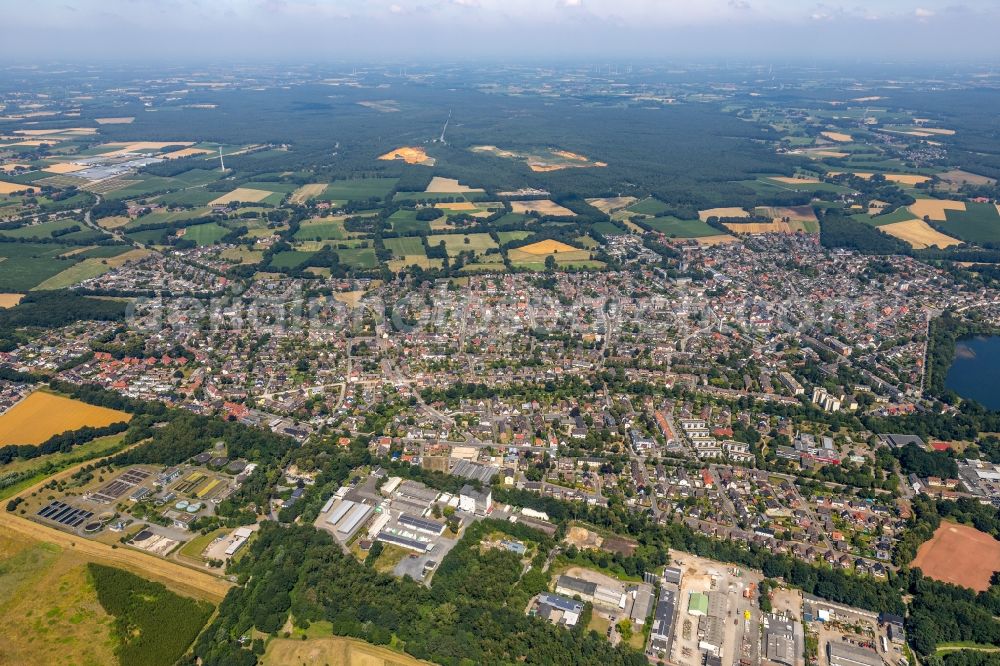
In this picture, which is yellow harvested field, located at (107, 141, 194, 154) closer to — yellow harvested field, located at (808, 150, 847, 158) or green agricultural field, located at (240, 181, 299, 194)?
green agricultural field, located at (240, 181, 299, 194)

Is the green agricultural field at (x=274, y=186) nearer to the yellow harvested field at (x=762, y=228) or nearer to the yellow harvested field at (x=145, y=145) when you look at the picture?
the yellow harvested field at (x=145, y=145)

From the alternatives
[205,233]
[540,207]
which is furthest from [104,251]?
[540,207]

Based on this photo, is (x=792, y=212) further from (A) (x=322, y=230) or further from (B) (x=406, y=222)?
(A) (x=322, y=230)

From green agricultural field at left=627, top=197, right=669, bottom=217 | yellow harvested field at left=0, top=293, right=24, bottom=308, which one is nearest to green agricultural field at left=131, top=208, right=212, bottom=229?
yellow harvested field at left=0, top=293, right=24, bottom=308

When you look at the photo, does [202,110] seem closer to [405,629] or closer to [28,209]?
[28,209]

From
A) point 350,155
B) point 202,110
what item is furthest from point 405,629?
point 202,110

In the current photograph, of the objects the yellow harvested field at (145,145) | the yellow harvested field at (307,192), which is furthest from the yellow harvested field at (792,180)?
the yellow harvested field at (145,145)
